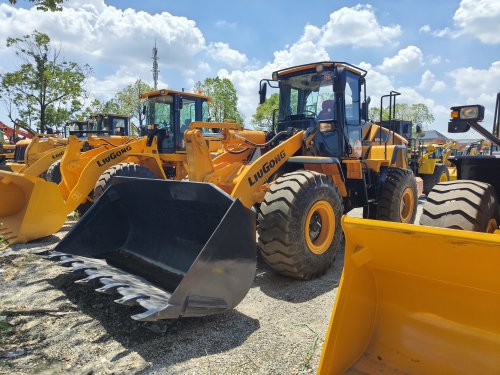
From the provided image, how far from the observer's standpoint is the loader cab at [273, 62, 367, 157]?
5961 millimetres

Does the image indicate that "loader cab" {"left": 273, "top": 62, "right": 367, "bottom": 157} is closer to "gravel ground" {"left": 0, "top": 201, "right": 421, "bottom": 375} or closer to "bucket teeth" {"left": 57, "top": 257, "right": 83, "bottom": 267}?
"gravel ground" {"left": 0, "top": 201, "right": 421, "bottom": 375}

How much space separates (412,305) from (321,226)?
8.30 ft

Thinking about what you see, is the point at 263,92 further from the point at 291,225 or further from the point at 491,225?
the point at 491,225

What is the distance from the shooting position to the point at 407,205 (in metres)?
7.16

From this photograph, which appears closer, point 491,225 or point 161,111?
point 491,225

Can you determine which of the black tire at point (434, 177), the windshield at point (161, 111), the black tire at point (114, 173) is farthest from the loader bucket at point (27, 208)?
the black tire at point (434, 177)

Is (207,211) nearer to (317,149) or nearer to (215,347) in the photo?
(215,347)

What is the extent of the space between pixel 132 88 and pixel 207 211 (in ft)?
121

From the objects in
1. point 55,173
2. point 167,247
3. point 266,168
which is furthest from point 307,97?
point 55,173

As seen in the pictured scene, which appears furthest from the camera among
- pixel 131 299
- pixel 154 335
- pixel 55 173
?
pixel 55 173

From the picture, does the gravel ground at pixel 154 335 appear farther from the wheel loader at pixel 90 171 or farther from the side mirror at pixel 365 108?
the side mirror at pixel 365 108

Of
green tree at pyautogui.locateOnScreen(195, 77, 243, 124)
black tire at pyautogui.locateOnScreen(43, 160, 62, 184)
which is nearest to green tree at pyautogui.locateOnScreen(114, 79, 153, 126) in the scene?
green tree at pyautogui.locateOnScreen(195, 77, 243, 124)

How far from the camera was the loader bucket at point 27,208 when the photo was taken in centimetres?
634

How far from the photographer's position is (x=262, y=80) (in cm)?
657
